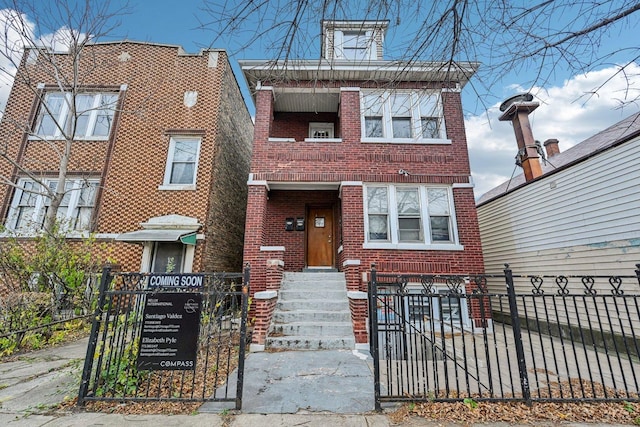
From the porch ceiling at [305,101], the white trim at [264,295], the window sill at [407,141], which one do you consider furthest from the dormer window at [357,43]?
the white trim at [264,295]

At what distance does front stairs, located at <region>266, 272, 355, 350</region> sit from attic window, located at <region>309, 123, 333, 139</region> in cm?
539

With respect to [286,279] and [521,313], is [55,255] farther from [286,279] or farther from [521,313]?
[521,313]

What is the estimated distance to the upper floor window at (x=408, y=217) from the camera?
746 cm

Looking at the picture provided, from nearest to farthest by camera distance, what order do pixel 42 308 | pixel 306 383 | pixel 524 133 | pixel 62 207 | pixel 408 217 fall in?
pixel 306 383 → pixel 42 308 → pixel 408 217 → pixel 62 207 → pixel 524 133

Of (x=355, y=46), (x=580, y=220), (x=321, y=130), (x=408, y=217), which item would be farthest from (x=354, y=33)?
(x=580, y=220)

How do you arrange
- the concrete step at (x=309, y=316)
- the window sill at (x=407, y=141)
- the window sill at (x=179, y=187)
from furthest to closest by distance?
the window sill at (x=179, y=187) → the window sill at (x=407, y=141) → the concrete step at (x=309, y=316)

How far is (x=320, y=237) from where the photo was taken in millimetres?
9195

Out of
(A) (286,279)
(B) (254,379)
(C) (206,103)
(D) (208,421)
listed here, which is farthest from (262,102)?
(D) (208,421)

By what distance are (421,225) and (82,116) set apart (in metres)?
11.9

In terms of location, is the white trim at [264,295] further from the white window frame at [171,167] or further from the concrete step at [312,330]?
the white window frame at [171,167]

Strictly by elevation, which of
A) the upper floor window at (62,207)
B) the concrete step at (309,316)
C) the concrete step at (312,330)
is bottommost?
the concrete step at (312,330)

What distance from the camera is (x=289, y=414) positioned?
9.69 feet

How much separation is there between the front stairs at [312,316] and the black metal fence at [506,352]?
101cm

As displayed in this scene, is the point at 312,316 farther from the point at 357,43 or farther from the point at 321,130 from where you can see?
the point at 321,130
